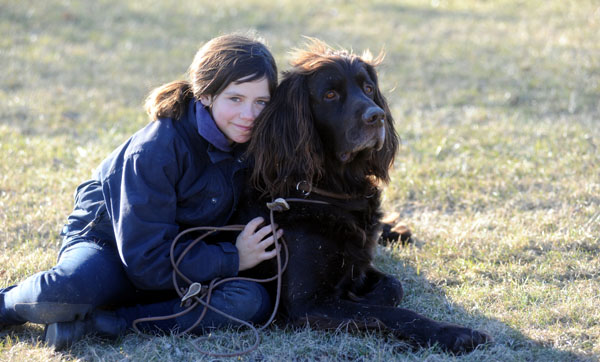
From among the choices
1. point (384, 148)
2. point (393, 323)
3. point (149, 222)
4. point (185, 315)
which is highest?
point (384, 148)

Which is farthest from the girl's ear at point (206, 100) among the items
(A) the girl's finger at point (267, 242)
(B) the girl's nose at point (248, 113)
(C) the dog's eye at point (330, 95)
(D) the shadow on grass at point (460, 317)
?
(D) the shadow on grass at point (460, 317)

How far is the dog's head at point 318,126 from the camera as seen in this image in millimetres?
3334

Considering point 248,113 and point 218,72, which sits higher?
point 218,72

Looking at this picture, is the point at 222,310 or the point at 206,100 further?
the point at 206,100

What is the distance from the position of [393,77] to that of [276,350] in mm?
5923

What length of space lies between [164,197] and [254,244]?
1.67 ft

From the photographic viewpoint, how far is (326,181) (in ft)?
11.4

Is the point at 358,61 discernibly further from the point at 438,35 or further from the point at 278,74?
the point at 438,35

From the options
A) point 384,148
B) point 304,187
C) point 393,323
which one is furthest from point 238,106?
point 393,323

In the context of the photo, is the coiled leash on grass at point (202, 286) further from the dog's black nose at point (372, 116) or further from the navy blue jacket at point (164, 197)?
the dog's black nose at point (372, 116)

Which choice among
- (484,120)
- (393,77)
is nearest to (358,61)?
(484,120)

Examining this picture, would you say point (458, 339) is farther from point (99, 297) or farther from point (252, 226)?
point (99, 297)

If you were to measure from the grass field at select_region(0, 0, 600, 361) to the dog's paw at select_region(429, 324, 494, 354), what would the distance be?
5 cm

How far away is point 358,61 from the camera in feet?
11.5
